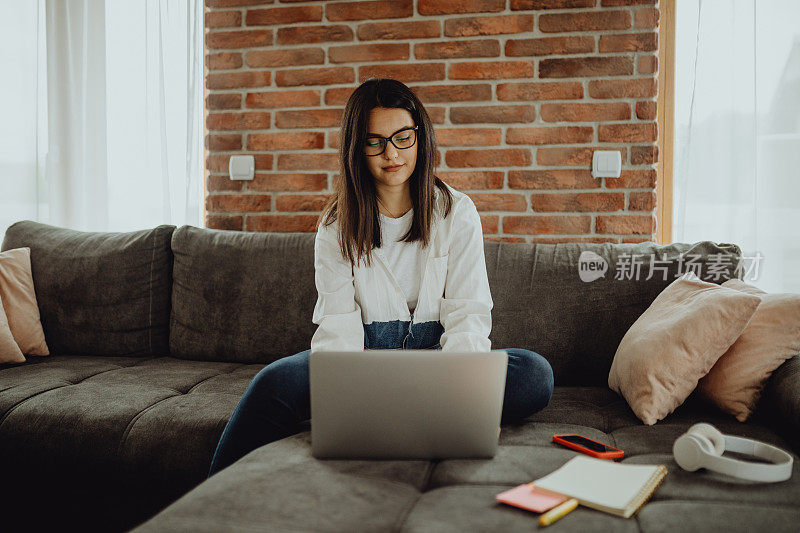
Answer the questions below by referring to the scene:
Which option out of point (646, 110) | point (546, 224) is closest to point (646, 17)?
point (646, 110)

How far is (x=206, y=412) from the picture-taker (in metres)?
1.50

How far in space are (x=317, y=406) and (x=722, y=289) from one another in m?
1.06

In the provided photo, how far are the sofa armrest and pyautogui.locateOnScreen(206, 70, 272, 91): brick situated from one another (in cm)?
203

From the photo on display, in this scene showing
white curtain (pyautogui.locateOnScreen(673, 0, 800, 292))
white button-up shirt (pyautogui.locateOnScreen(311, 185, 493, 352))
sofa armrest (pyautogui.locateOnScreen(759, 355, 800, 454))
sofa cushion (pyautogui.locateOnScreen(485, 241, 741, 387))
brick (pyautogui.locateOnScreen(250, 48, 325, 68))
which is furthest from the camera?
brick (pyautogui.locateOnScreen(250, 48, 325, 68))

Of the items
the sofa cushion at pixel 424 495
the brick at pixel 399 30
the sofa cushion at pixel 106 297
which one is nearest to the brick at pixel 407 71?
the brick at pixel 399 30

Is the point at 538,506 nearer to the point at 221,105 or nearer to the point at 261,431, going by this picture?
the point at 261,431

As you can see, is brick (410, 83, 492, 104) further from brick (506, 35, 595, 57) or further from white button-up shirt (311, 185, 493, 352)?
white button-up shirt (311, 185, 493, 352)

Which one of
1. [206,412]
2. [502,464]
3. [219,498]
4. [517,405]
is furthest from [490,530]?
[206,412]

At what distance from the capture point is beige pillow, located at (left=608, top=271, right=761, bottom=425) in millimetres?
1392

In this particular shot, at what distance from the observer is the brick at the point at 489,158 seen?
2.25 metres

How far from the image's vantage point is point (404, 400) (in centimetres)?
103

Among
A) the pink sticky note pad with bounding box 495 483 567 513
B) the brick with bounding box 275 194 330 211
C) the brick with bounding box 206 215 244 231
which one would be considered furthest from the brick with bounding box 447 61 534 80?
the pink sticky note pad with bounding box 495 483 567 513

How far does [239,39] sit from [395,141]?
4.17ft

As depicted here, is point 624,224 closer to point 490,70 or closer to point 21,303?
point 490,70
